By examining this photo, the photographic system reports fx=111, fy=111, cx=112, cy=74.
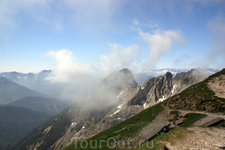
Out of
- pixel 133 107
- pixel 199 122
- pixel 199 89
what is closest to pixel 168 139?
pixel 199 122

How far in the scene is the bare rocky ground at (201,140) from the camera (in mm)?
20891

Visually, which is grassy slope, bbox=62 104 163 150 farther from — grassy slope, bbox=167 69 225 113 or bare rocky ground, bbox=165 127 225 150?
bare rocky ground, bbox=165 127 225 150

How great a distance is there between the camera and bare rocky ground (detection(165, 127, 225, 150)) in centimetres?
2089

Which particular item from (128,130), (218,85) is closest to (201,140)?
(128,130)

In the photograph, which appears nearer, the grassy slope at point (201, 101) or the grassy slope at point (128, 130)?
the grassy slope at point (128, 130)

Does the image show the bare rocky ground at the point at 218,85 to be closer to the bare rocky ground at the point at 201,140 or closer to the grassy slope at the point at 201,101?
the grassy slope at the point at 201,101

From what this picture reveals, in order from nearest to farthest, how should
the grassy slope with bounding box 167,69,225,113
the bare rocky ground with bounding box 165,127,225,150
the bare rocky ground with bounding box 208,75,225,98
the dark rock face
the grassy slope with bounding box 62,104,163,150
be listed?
the bare rocky ground with bounding box 165,127,225,150, the grassy slope with bounding box 62,104,163,150, the grassy slope with bounding box 167,69,225,113, the bare rocky ground with bounding box 208,75,225,98, the dark rock face

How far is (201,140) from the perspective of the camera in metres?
23.1

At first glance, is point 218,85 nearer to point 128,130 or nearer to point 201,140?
point 201,140

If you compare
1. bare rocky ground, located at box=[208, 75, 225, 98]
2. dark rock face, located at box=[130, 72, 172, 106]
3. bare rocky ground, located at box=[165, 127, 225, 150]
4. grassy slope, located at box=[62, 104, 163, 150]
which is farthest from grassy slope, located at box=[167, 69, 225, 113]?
dark rock face, located at box=[130, 72, 172, 106]

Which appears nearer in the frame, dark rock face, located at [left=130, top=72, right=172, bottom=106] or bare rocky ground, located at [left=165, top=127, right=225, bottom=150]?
bare rocky ground, located at [left=165, top=127, right=225, bottom=150]

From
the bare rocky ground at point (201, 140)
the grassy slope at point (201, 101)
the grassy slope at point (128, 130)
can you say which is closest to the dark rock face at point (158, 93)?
the grassy slope at point (201, 101)

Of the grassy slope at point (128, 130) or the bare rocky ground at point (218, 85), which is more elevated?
the bare rocky ground at point (218, 85)

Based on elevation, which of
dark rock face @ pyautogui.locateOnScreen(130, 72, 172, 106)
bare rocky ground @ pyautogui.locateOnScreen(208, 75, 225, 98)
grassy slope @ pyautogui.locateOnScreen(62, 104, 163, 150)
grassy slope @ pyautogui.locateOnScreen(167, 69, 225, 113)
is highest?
dark rock face @ pyautogui.locateOnScreen(130, 72, 172, 106)
